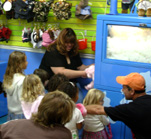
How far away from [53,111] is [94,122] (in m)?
1.23

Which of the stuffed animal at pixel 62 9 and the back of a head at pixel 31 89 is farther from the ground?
the stuffed animal at pixel 62 9

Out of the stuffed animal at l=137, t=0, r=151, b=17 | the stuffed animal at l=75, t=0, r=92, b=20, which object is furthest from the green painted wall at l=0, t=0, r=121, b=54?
the stuffed animal at l=137, t=0, r=151, b=17

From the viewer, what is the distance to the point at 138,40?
2.96m

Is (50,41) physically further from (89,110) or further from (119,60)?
(89,110)

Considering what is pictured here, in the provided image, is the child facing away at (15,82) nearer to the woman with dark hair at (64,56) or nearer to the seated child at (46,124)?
the woman with dark hair at (64,56)

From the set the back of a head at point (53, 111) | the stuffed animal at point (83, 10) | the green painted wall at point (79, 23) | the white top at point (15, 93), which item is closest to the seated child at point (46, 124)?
the back of a head at point (53, 111)

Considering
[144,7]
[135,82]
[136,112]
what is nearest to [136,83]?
[135,82]

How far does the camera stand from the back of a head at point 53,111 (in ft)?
5.69

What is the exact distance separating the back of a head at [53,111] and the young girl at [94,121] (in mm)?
1036

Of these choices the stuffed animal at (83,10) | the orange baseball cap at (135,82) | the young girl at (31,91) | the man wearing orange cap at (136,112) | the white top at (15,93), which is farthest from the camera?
the stuffed animal at (83,10)

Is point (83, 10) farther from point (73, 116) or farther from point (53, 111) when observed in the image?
point (53, 111)

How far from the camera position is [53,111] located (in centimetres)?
173

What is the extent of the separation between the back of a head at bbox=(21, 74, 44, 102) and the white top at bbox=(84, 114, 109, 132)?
2.08 feet

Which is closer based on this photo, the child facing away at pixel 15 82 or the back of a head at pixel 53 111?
the back of a head at pixel 53 111
